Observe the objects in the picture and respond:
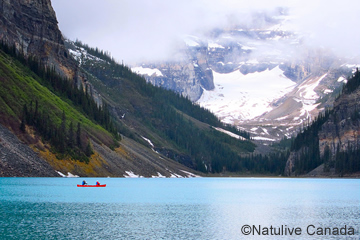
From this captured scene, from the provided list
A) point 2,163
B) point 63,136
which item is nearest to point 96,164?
point 63,136

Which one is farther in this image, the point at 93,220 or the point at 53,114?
the point at 53,114

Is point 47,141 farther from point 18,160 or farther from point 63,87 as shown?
point 63,87

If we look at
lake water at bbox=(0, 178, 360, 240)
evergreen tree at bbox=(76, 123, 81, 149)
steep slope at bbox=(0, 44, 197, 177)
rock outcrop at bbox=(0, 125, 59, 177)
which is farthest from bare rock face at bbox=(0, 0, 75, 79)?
lake water at bbox=(0, 178, 360, 240)

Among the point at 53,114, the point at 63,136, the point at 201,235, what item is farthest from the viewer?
the point at 53,114

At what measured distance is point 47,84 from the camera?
172125 millimetres

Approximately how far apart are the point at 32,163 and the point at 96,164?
28.9 m

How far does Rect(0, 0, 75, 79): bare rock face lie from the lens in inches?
6905

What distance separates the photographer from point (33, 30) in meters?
188

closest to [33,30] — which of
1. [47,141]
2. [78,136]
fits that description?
[78,136]

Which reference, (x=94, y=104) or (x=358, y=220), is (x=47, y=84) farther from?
(x=358, y=220)

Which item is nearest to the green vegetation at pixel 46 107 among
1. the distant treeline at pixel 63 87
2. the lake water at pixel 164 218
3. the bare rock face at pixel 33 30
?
the distant treeline at pixel 63 87

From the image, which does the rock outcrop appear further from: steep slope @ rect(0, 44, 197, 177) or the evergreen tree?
the evergreen tree

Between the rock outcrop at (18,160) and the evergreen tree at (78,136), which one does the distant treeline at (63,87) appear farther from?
the rock outcrop at (18,160)

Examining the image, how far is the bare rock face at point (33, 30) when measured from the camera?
575 feet
